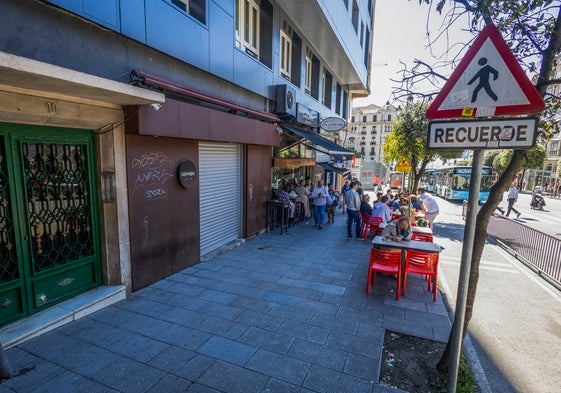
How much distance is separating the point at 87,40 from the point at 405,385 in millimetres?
5826

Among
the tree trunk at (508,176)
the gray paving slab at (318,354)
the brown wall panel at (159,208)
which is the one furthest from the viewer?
the brown wall panel at (159,208)

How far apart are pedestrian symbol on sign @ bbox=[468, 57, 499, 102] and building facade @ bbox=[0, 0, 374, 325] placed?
148 inches

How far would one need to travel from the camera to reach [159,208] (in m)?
5.64

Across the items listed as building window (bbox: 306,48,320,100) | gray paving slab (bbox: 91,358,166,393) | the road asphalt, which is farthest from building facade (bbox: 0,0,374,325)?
building window (bbox: 306,48,320,100)

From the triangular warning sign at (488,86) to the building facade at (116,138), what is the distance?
12.0 ft

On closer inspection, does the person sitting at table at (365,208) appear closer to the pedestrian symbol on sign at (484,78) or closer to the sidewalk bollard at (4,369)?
the pedestrian symbol on sign at (484,78)

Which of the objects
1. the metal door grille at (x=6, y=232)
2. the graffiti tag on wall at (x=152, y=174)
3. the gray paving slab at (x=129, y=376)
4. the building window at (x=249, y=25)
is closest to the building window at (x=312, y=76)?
the building window at (x=249, y=25)

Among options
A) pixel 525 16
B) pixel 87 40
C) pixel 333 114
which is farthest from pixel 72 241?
pixel 333 114

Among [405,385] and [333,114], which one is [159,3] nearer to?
[405,385]

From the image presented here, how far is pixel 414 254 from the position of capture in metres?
5.60

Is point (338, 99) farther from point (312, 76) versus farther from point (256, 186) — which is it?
point (256, 186)

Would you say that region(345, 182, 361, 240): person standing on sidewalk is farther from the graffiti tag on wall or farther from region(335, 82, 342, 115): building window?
region(335, 82, 342, 115): building window

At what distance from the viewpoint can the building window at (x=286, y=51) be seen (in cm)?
1066

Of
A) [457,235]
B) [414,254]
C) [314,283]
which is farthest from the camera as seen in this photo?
[457,235]
